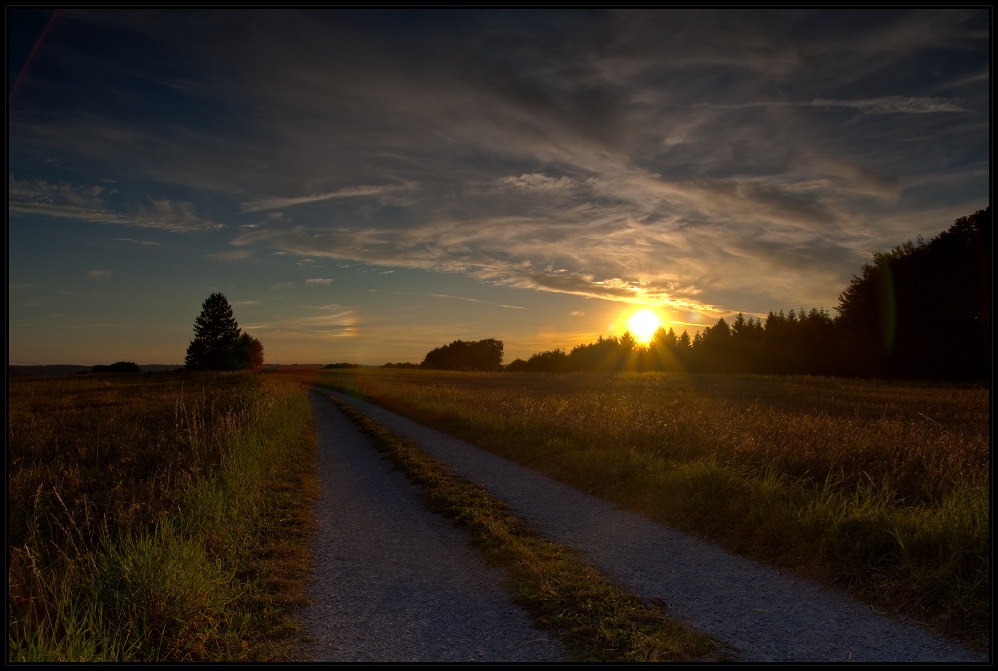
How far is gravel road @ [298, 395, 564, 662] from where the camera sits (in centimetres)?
455

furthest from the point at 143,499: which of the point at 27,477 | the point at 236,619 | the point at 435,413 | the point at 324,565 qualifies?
the point at 435,413

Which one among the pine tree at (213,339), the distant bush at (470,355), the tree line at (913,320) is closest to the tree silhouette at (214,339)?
the pine tree at (213,339)

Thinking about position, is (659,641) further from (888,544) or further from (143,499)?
(143,499)

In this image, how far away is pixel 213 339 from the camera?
3607 inches

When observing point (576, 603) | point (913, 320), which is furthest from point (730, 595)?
point (913, 320)

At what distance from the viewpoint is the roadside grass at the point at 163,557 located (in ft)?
14.3

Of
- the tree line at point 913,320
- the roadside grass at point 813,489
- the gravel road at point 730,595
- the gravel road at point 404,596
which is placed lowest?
the gravel road at point 404,596

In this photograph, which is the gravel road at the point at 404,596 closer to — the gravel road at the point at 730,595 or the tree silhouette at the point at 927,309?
the gravel road at the point at 730,595

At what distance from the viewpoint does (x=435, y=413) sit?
2367cm

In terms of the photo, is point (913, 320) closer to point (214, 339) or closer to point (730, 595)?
point (730, 595)

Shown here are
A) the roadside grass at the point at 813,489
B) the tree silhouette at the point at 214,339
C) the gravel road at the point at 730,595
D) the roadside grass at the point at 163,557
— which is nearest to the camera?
the roadside grass at the point at 163,557

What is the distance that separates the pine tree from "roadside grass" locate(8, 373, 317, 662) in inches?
3371

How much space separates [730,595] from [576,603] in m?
1.62

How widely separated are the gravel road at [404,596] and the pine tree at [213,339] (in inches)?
3644
